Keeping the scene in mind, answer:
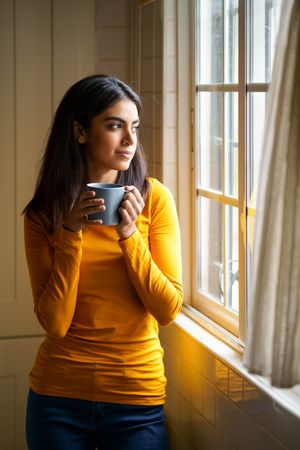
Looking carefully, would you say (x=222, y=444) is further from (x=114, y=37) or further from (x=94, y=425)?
(x=114, y=37)

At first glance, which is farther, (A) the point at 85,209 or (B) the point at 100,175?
(B) the point at 100,175

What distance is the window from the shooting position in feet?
6.96

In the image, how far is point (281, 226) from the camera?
1.42 meters

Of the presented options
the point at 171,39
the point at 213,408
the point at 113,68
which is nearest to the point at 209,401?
the point at 213,408

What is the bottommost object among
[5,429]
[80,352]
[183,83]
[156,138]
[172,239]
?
[5,429]

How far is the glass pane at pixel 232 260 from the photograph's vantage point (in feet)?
7.73

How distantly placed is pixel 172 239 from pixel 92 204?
Answer: 0.33m

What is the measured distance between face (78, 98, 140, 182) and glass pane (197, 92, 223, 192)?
45 centimetres

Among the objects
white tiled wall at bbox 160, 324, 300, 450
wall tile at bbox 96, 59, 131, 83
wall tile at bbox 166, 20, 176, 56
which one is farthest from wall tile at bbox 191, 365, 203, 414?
wall tile at bbox 96, 59, 131, 83

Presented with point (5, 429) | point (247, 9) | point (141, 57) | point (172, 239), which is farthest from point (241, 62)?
point (5, 429)

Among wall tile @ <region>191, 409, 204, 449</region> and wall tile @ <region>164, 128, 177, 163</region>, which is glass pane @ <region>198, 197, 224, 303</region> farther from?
wall tile @ <region>191, 409, 204, 449</region>

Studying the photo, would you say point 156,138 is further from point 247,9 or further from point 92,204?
point 92,204

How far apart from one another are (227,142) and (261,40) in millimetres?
399

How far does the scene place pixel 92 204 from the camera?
1.86m
